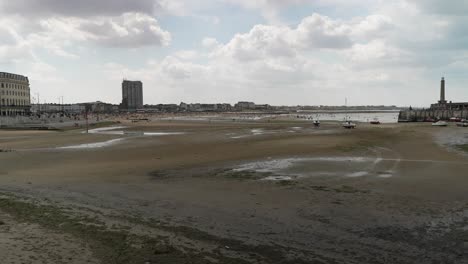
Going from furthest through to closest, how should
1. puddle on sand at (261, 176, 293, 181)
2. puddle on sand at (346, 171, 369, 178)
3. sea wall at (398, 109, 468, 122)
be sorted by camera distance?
sea wall at (398, 109, 468, 122)
puddle on sand at (346, 171, 369, 178)
puddle on sand at (261, 176, 293, 181)

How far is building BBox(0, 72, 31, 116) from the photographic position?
113m

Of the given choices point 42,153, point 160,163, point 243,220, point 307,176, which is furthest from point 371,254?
point 42,153

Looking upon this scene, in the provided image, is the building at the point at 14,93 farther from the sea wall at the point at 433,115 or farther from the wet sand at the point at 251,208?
the sea wall at the point at 433,115

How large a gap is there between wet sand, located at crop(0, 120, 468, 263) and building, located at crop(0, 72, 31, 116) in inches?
4062

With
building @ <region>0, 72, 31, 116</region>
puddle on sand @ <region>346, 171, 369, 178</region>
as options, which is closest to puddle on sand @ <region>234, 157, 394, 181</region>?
puddle on sand @ <region>346, 171, 369, 178</region>

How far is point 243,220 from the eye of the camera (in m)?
10.6

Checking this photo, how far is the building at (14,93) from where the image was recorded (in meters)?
113

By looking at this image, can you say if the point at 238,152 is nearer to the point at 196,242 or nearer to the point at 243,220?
the point at 243,220

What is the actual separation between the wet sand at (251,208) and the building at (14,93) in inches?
4062

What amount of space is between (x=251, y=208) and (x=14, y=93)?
136641 mm

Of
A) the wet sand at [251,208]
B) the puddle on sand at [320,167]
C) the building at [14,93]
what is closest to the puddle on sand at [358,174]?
the puddle on sand at [320,167]

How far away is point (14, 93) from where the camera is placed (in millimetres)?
127438

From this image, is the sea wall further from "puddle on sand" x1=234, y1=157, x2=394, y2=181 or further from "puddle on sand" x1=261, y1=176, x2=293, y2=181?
"puddle on sand" x1=261, y1=176, x2=293, y2=181

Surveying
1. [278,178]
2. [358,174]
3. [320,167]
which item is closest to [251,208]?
[278,178]
